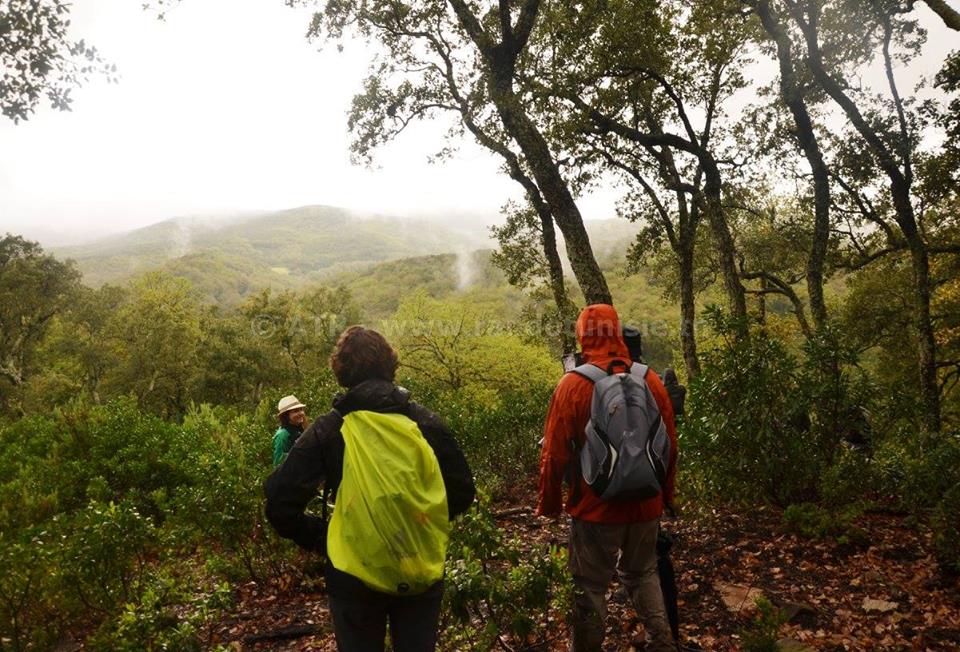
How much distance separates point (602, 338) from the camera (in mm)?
3180

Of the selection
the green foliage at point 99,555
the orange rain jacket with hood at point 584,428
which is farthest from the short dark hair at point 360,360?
the green foliage at point 99,555

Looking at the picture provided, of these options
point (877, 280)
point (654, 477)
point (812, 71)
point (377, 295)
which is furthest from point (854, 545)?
point (377, 295)

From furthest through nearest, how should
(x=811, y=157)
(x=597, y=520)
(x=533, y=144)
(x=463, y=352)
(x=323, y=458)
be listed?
(x=463, y=352)
(x=811, y=157)
(x=533, y=144)
(x=597, y=520)
(x=323, y=458)

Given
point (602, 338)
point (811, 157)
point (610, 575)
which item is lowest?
point (610, 575)

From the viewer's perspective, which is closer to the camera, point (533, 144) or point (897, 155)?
point (533, 144)

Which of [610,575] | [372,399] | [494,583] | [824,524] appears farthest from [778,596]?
[372,399]

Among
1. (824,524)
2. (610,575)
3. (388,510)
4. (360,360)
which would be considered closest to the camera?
(388,510)

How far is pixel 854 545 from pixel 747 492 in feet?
2.95

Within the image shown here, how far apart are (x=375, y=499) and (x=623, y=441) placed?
4.45 ft

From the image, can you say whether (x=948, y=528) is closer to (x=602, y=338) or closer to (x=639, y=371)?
(x=639, y=371)

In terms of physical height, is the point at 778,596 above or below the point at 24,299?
above

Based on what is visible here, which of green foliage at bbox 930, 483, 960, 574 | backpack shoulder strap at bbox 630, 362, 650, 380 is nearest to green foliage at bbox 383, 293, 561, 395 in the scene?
green foliage at bbox 930, 483, 960, 574

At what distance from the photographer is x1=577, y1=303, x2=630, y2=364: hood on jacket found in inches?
125

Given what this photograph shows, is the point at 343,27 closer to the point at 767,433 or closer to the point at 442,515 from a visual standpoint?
the point at 767,433
